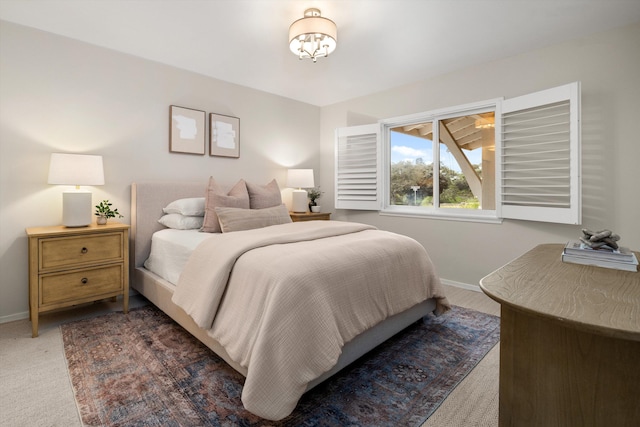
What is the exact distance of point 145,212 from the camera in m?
3.02

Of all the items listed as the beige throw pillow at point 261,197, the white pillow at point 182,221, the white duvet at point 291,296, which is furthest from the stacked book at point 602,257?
the white pillow at point 182,221

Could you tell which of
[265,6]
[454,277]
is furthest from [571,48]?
[265,6]

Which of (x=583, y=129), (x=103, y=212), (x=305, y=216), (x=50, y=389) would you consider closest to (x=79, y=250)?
(x=103, y=212)

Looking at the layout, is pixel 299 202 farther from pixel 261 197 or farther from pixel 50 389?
pixel 50 389

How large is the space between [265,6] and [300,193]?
223 centimetres

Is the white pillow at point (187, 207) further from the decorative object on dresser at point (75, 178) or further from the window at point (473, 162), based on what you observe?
the window at point (473, 162)

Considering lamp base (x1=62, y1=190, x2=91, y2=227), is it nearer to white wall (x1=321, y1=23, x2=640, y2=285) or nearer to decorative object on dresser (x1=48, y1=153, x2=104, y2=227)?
decorative object on dresser (x1=48, y1=153, x2=104, y2=227)

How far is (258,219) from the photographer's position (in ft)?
9.19

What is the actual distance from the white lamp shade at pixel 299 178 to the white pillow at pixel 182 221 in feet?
4.95

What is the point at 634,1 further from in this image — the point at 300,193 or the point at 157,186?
the point at 157,186

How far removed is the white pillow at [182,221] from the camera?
115 inches

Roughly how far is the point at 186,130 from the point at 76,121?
37.7 inches

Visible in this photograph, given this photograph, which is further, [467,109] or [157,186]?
[467,109]

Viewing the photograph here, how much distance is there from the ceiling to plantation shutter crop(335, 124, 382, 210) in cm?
89
